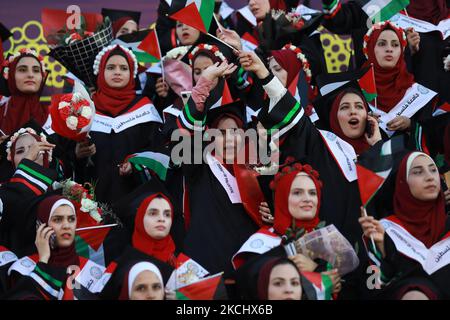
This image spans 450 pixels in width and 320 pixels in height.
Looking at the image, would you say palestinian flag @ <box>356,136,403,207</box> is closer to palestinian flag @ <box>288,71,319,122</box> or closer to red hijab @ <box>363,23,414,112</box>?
palestinian flag @ <box>288,71,319,122</box>

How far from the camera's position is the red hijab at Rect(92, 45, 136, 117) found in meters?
8.85

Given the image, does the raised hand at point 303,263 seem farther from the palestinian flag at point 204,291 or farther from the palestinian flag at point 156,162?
the palestinian flag at point 156,162

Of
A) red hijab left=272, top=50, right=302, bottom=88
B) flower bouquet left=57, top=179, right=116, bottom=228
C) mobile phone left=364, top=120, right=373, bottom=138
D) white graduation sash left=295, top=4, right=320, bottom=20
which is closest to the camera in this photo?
flower bouquet left=57, top=179, right=116, bottom=228

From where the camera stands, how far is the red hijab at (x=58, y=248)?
7258 millimetres

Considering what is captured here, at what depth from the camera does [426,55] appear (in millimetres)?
9297

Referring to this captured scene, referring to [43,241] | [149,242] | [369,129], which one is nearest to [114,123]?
[149,242]

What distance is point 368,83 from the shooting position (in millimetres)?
8312

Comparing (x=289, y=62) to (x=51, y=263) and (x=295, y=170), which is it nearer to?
(x=295, y=170)

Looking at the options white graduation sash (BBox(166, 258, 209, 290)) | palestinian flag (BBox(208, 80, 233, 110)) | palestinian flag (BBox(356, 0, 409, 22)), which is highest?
palestinian flag (BBox(356, 0, 409, 22))

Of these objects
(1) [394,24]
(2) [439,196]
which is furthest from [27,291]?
(1) [394,24]

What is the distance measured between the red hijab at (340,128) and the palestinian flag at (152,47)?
75.7 inches

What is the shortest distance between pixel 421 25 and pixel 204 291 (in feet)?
12.9

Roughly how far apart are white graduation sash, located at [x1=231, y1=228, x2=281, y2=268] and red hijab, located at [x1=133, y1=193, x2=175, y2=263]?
0.48 m

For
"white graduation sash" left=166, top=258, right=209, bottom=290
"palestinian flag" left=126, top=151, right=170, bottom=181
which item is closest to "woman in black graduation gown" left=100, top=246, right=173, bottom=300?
"white graduation sash" left=166, top=258, right=209, bottom=290
